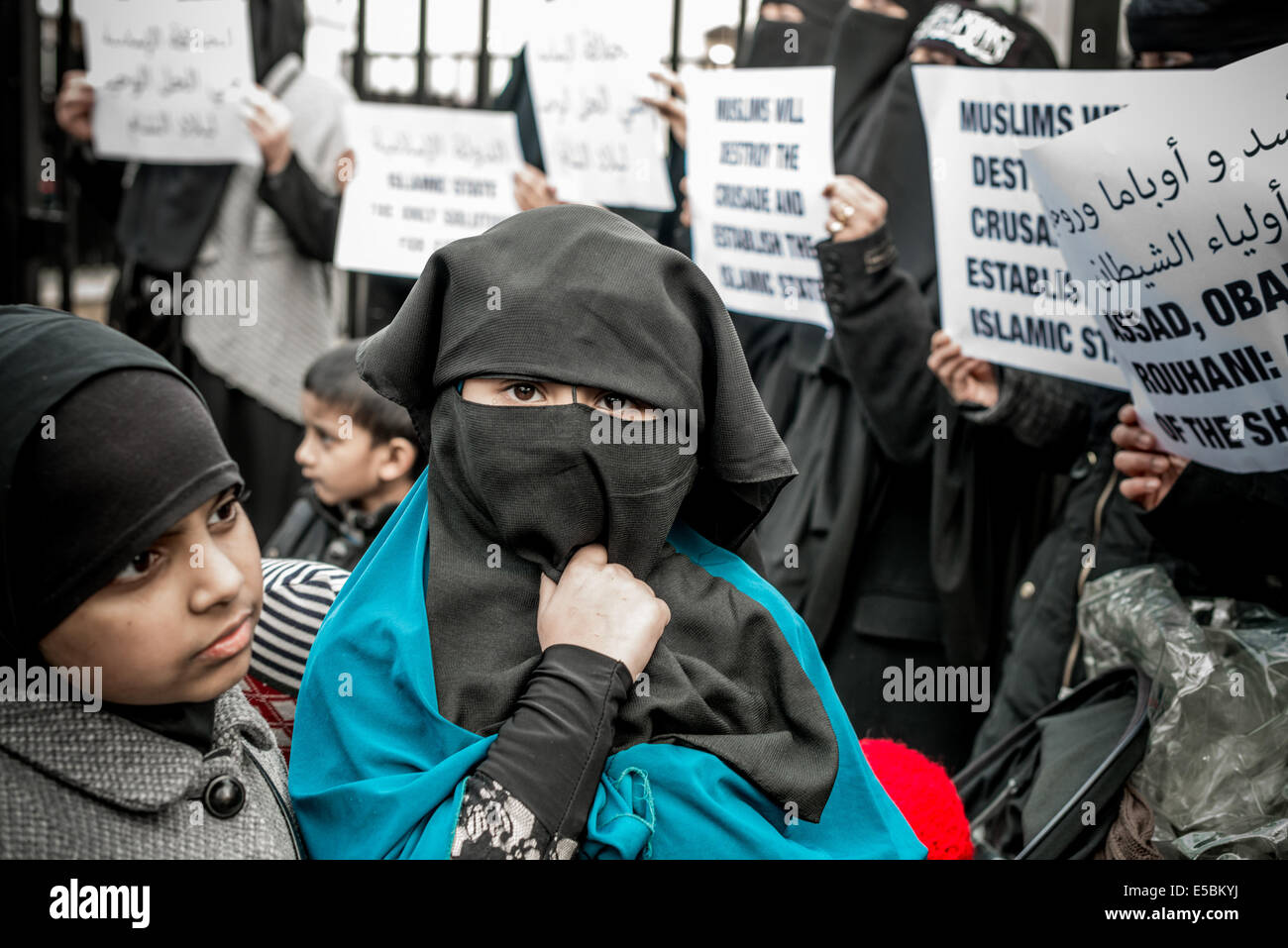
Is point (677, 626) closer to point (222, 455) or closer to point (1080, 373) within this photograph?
point (222, 455)

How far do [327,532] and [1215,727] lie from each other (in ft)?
8.30

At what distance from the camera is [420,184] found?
488 cm

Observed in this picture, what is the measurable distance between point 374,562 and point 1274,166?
1.74m

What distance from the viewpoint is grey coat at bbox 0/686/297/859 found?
142 cm

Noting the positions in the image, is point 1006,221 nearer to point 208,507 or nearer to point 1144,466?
point 1144,466

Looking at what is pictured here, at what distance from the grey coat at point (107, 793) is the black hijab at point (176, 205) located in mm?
3739

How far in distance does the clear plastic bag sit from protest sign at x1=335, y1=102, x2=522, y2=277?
294cm

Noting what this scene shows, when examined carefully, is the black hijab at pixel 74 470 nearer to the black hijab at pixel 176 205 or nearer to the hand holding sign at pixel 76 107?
the black hijab at pixel 176 205

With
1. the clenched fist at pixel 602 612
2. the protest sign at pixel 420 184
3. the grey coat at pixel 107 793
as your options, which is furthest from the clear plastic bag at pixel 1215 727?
the protest sign at pixel 420 184

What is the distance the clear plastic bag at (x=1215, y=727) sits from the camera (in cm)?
234

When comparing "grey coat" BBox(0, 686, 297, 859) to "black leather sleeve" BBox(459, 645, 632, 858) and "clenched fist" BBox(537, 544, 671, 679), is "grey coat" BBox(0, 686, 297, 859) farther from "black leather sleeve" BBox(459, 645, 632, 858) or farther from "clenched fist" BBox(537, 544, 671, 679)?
"clenched fist" BBox(537, 544, 671, 679)

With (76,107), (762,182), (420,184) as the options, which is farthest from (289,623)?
(76,107)
